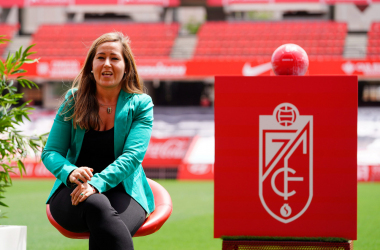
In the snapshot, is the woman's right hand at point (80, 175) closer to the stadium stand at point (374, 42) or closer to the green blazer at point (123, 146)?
the green blazer at point (123, 146)

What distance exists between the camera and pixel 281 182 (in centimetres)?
174

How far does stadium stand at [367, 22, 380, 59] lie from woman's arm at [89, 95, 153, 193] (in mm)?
11616

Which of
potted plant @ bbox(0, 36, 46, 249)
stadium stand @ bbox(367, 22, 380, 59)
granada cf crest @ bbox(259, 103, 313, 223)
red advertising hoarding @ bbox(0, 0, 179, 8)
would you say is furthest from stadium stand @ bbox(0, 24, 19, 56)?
granada cf crest @ bbox(259, 103, 313, 223)

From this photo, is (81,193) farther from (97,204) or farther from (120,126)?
(120,126)

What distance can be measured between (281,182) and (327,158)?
0.61 feet

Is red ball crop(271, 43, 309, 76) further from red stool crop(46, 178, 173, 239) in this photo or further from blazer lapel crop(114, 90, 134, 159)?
red stool crop(46, 178, 173, 239)

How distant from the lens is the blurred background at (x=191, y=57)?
10.0m

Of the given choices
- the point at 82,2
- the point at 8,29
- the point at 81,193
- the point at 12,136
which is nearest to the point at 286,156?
the point at 81,193

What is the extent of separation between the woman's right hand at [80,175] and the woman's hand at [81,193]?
2cm

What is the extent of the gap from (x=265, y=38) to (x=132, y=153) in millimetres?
12909

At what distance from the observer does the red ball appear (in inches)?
71.8

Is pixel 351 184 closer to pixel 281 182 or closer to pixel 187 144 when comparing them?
pixel 281 182

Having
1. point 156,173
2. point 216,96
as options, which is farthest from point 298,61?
point 156,173

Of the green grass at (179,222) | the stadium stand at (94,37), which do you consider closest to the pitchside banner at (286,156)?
the green grass at (179,222)
